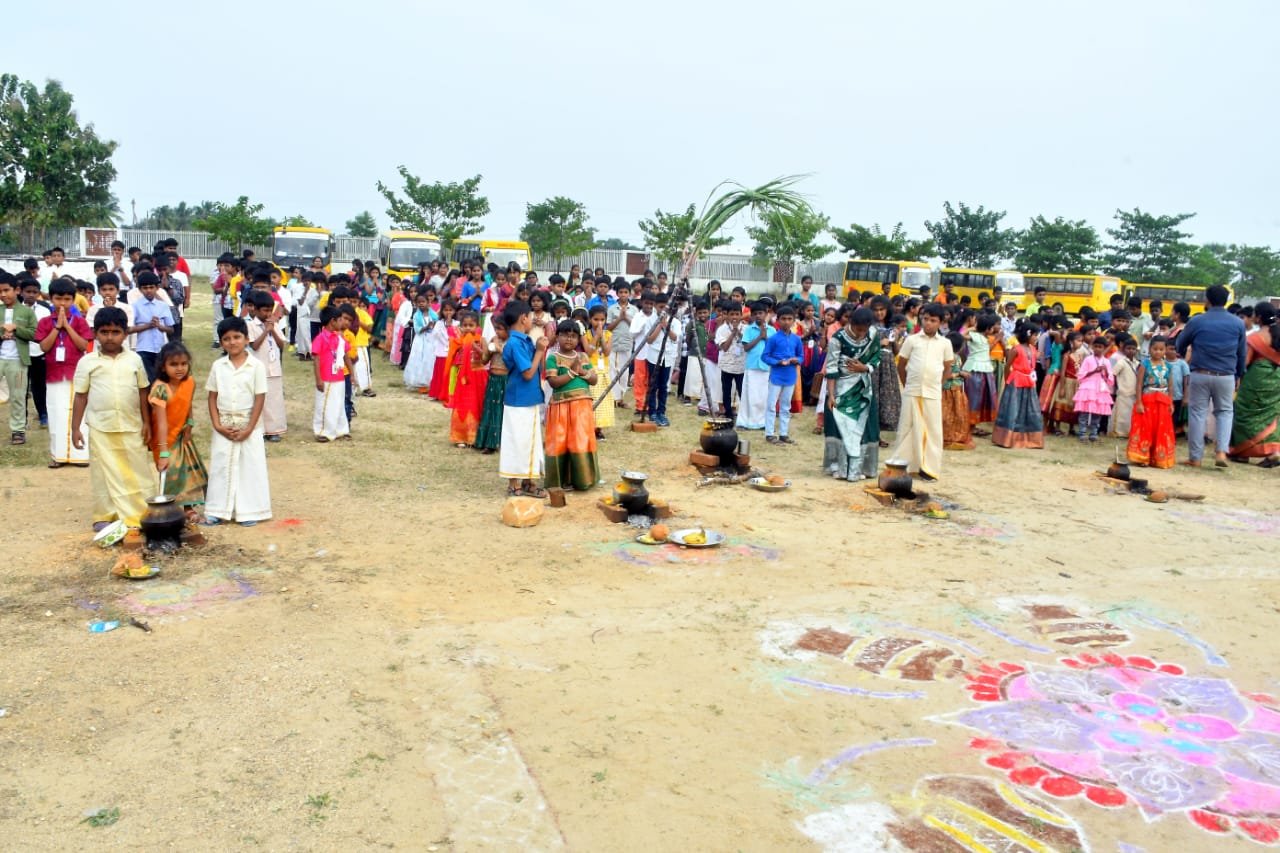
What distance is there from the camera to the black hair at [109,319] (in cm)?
610

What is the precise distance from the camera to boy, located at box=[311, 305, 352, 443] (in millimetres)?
9703

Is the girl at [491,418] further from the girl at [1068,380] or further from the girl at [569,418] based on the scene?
the girl at [1068,380]

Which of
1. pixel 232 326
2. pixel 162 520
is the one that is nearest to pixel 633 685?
pixel 162 520

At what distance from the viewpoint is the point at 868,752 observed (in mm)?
3941

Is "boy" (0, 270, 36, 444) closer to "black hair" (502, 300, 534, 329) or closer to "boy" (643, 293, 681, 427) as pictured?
"black hair" (502, 300, 534, 329)

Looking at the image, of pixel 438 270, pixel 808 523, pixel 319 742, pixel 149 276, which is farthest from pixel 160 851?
pixel 438 270

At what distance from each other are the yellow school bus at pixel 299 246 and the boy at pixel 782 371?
1635cm

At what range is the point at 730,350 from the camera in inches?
445

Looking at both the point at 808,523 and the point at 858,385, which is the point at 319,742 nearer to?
the point at 808,523

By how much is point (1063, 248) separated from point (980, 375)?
34.0 m

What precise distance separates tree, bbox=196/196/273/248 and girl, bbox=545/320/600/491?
33337mm

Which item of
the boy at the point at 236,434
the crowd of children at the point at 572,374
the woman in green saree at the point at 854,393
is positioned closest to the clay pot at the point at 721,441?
the crowd of children at the point at 572,374

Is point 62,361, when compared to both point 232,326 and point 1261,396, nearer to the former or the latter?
point 232,326

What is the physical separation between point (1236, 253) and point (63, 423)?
57.7 metres
